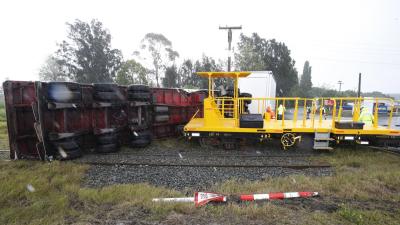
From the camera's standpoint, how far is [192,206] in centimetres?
397

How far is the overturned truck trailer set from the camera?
22.0 feet

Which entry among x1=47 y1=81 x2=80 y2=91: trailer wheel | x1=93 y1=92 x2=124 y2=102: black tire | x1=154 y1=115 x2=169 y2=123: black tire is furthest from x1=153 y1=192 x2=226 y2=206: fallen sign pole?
x1=154 y1=115 x2=169 y2=123: black tire

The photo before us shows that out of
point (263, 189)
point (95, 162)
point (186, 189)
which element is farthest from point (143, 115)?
point (263, 189)

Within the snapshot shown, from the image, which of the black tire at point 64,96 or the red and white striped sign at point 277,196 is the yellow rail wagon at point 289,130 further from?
the black tire at point 64,96

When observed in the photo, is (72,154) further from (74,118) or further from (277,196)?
(277,196)

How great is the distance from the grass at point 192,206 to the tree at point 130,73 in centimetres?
3634

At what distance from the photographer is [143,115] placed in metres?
9.27

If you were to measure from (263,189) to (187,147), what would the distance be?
460cm

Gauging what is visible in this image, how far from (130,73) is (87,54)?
12049 mm

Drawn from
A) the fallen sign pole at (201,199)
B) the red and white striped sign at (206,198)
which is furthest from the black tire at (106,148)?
the red and white striped sign at (206,198)

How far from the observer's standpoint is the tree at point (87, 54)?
45219 millimetres

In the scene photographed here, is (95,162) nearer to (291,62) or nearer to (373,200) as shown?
(373,200)

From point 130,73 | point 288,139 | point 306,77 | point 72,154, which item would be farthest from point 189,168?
point 306,77

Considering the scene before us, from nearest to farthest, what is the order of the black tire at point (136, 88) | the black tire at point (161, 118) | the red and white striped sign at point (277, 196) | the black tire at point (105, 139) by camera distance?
the red and white striped sign at point (277, 196) → the black tire at point (105, 139) → the black tire at point (136, 88) → the black tire at point (161, 118)
